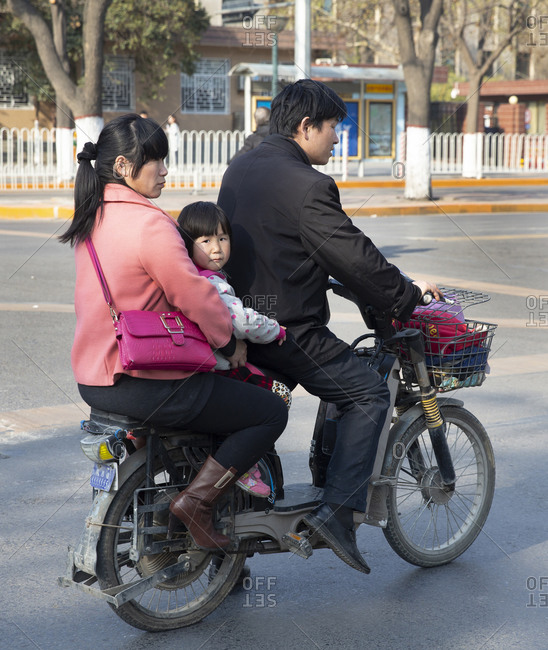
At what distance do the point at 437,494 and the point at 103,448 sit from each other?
155 cm

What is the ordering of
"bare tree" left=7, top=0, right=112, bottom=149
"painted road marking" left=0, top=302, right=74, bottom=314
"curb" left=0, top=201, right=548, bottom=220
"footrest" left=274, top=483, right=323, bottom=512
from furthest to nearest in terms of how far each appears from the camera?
"bare tree" left=7, top=0, right=112, bottom=149, "curb" left=0, top=201, right=548, bottom=220, "painted road marking" left=0, top=302, right=74, bottom=314, "footrest" left=274, top=483, right=323, bottom=512

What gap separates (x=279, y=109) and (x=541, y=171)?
94.7ft

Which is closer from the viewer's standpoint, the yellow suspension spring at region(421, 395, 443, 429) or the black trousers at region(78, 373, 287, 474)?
the black trousers at region(78, 373, 287, 474)

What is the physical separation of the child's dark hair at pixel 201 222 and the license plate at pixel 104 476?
77 cm

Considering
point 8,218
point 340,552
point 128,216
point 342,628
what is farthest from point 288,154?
point 8,218

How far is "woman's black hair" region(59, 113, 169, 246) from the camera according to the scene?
3049 mm

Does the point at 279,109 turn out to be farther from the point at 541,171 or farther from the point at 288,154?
the point at 541,171

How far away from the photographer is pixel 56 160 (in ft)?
74.3

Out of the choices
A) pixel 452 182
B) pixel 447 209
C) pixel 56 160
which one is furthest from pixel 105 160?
pixel 452 182

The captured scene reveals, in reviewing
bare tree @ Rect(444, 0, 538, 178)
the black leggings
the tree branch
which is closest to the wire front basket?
the black leggings

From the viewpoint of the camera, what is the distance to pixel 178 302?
9.82 ft

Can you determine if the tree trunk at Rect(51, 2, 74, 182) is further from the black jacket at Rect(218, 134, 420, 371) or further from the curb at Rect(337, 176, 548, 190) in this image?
the black jacket at Rect(218, 134, 420, 371)

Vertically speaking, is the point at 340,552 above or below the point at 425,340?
below

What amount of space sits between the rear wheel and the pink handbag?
1.28 feet
